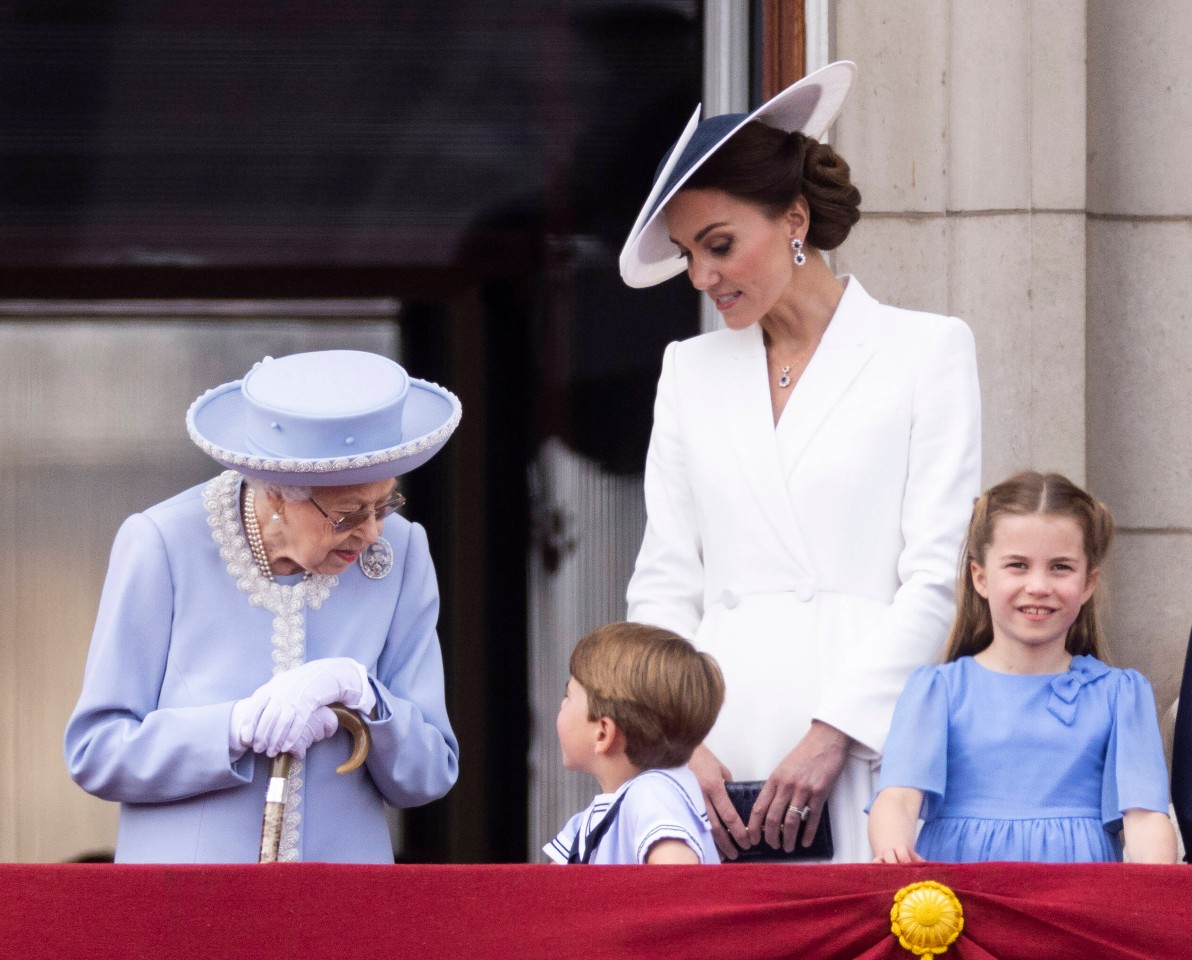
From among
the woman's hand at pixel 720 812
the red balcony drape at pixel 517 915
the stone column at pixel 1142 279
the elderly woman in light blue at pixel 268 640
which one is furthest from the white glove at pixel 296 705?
the stone column at pixel 1142 279

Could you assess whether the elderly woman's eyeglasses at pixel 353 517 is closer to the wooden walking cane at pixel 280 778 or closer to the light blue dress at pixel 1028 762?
the wooden walking cane at pixel 280 778

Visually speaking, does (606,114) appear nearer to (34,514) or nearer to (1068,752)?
(34,514)

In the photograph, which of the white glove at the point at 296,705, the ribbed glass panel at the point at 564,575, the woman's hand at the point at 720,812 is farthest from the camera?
the ribbed glass panel at the point at 564,575

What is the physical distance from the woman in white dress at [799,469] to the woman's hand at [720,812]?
0.01 meters

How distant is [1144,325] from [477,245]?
1.71 metres

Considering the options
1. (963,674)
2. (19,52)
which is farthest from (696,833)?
(19,52)

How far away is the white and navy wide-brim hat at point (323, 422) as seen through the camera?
2.52m

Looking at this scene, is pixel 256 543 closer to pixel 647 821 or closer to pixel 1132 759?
pixel 647 821

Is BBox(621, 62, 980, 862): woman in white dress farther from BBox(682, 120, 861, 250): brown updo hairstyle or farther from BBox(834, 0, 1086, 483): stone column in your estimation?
BBox(834, 0, 1086, 483): stone column

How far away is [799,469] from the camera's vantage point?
124 inches

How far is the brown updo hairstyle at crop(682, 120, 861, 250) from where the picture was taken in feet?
10.5

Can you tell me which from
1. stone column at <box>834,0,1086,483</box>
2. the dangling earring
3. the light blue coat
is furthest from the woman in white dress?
stone column at <box>834,0,1086,483</box>

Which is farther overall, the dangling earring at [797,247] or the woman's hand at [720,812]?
the dangling earring at [797,247]

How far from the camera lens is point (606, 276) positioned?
15.8ft
